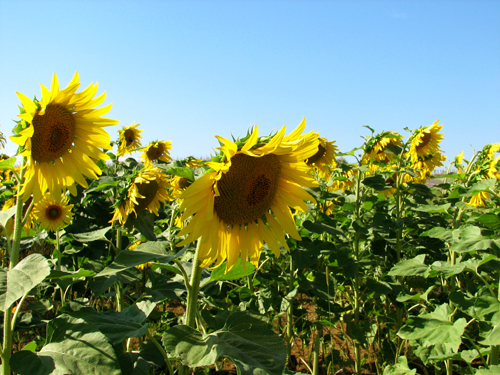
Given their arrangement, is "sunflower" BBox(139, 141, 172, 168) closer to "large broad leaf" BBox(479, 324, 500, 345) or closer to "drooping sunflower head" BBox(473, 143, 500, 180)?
"drooping sunflower head" BBox(473, 143, 500, 180)

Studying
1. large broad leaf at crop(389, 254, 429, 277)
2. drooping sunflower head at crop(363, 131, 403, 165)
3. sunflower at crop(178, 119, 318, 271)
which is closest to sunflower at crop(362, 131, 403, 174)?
drooping sunflower head at crop(363, 131, 403, 165)

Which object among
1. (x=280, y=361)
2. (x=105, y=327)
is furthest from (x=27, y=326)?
(x=280, y=361)

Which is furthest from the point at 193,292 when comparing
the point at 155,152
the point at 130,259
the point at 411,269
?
the point at 155,152

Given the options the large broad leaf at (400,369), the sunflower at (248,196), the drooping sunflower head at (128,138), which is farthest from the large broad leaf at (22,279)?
the drooping sunflower head at (128,138)

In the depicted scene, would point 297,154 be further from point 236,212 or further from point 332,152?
point 332,152

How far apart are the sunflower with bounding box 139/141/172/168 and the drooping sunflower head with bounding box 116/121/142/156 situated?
0.63 meters

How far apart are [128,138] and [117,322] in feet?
12.0

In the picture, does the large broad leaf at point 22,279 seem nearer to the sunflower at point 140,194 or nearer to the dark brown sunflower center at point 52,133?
the dark brown sunflower center at point 52,133

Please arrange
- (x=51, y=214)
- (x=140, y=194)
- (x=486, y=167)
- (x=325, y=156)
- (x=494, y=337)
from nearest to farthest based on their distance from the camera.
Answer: (x=494, y=337) → (x=140, y=194) → (x=486, y=167) → (x=51, y=214) → (x=325, y=156)

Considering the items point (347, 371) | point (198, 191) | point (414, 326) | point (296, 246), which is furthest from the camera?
point (347, 371)

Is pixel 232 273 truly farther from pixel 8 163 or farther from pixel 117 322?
pixel 8 163

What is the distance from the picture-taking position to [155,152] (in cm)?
401

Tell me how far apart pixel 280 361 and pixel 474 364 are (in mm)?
3153

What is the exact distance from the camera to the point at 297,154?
1472 millimetres
